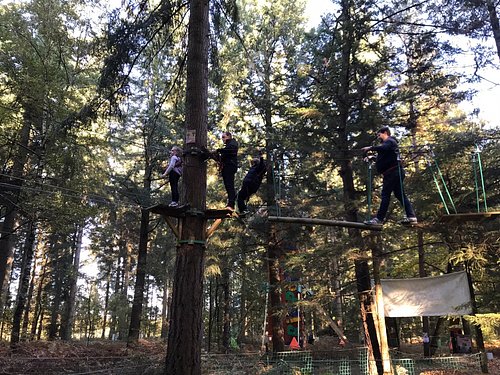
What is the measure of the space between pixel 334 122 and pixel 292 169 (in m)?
4.97

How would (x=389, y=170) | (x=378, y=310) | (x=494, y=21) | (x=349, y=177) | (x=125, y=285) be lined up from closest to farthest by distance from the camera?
(x=389, y=170), (x=378, y=310), (x=494, y=21), (x=349, y=177), (x=125, y=285)

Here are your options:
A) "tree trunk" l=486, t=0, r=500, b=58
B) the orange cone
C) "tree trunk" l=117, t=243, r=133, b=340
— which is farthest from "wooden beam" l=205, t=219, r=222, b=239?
"tree trunk" l=117, t=243, r=133, b=340

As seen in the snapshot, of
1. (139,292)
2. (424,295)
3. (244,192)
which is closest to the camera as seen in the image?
(244,192)

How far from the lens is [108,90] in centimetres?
757

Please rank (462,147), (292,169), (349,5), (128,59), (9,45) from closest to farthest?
(128,59) → (462,147) → (349,5) → (9,45) → (292,169)

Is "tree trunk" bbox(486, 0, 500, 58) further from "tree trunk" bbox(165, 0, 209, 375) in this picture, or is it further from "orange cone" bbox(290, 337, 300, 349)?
"orange cone" bbox(290, 337, 300, 349)

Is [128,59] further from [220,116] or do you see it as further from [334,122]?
[220,116]

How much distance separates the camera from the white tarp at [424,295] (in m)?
10.4

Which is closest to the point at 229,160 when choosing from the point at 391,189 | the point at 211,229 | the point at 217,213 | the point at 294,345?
the point at 217,213

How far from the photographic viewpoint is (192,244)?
5492mm

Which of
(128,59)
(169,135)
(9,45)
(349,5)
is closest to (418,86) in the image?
(349,5)

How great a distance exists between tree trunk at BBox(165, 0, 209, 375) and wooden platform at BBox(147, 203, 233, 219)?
0.06 metres

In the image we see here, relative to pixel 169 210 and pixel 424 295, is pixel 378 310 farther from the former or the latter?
pixel 169 210

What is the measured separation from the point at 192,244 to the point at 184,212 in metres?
0.47
